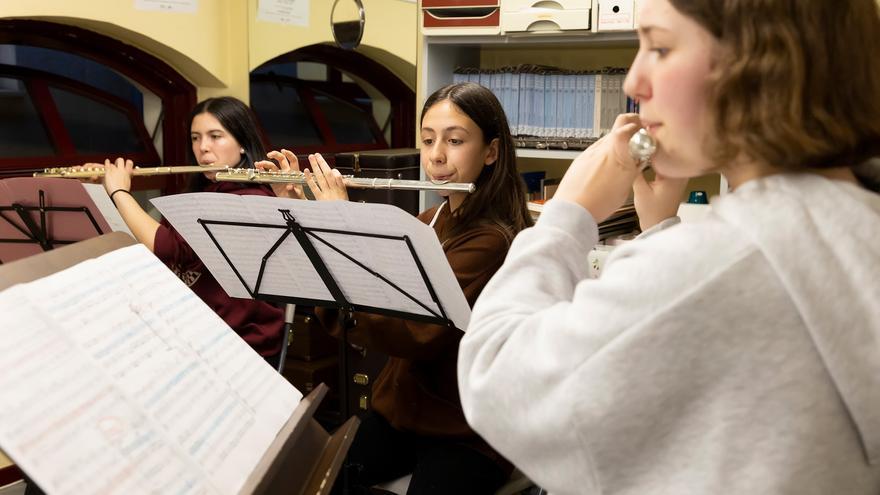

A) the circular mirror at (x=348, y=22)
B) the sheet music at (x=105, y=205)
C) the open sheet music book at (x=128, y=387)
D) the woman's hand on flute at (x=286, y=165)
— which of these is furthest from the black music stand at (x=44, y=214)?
the open sheet music book at (x=128, y=387)

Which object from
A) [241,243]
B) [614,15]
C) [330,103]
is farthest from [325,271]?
[330,103]

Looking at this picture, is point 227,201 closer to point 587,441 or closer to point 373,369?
point 373,369

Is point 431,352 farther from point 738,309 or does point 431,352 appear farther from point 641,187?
point 738,309

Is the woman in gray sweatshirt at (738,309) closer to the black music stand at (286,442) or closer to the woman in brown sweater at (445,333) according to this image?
the black music stand at (286,442)

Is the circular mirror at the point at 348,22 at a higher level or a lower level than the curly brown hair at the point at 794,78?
higher

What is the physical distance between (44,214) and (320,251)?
0.99m

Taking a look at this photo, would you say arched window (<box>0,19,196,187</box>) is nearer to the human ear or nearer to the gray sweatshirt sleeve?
the human ear

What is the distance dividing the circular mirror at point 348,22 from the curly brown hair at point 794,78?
2378 mm

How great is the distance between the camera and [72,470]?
0.71 metres

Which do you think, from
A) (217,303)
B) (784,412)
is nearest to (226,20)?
(217,303)

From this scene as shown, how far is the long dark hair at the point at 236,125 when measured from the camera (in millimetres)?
2576

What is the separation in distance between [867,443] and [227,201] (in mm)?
1246

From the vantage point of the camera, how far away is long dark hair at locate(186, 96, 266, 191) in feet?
8.45

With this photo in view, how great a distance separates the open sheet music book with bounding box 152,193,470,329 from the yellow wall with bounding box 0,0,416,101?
1424 millimetres
